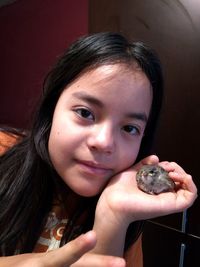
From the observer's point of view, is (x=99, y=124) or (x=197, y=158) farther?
(x=197, y=158)

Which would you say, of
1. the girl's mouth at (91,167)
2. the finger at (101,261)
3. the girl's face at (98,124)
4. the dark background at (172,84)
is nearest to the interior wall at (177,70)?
the dark background at (172,84)

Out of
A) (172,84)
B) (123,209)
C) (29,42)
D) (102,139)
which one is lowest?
(123,209)

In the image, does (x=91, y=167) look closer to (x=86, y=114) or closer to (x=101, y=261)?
(x=86, y=114)

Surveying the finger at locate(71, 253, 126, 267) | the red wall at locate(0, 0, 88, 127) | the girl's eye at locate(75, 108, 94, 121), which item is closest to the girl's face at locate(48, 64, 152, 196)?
the girl's eye at locate(75, 108, 94, 121)

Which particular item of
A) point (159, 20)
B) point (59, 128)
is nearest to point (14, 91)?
point (159, 20)

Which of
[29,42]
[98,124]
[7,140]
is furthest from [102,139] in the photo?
[29,42]

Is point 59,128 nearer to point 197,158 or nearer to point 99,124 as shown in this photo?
point 99,124
